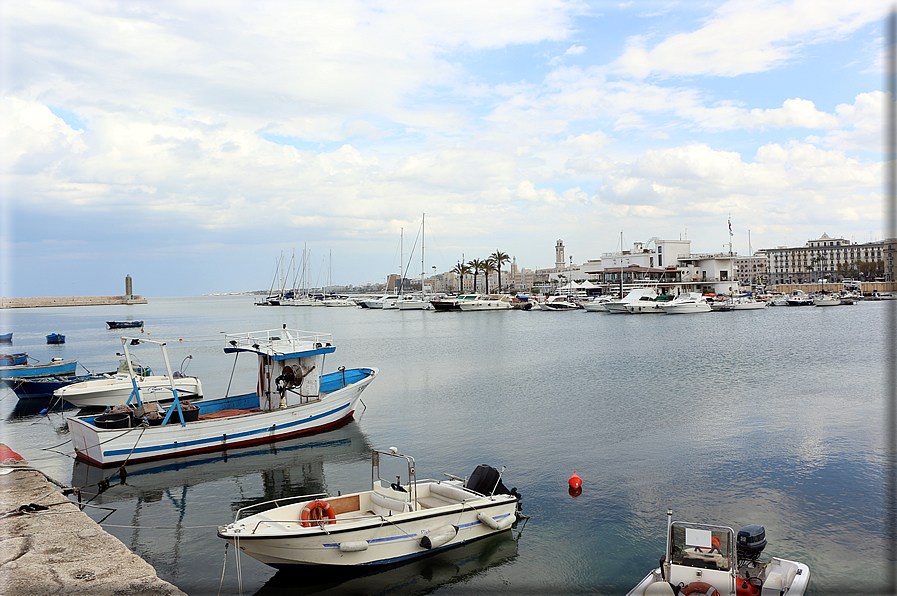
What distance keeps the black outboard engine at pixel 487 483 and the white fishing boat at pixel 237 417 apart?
9.06 metres

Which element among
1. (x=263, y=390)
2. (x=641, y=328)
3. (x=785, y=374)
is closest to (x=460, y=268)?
(x=641, y=328)

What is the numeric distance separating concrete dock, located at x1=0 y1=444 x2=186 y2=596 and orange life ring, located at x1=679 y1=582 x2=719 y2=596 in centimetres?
816

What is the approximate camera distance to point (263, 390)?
884 inches

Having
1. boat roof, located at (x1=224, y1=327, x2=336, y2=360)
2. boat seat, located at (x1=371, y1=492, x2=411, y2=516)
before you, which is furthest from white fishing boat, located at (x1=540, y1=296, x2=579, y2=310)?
boat seat, located at (x1=371, y1=492, x2=411, y2=516)

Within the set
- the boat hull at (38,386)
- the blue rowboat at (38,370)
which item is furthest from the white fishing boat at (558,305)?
the boat hull at (38,386)

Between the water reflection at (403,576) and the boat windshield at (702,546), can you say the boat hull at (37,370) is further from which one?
the boat windshield at (702,546)

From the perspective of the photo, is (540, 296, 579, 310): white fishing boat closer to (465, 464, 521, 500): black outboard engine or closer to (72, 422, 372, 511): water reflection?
(72, 422, 372, 511): water reflection

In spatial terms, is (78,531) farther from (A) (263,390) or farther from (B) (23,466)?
(A) (263,390)

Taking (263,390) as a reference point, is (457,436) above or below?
below

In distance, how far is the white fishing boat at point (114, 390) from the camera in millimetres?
27891

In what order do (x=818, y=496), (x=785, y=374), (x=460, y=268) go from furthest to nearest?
1. (x=460, y=268)
2. (x=785, y=374)
3. (x=818, y=496)

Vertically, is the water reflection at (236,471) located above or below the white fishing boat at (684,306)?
below

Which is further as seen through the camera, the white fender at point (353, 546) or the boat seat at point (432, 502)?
the boat seat at point (432, 502)

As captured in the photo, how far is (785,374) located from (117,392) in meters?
38.7
